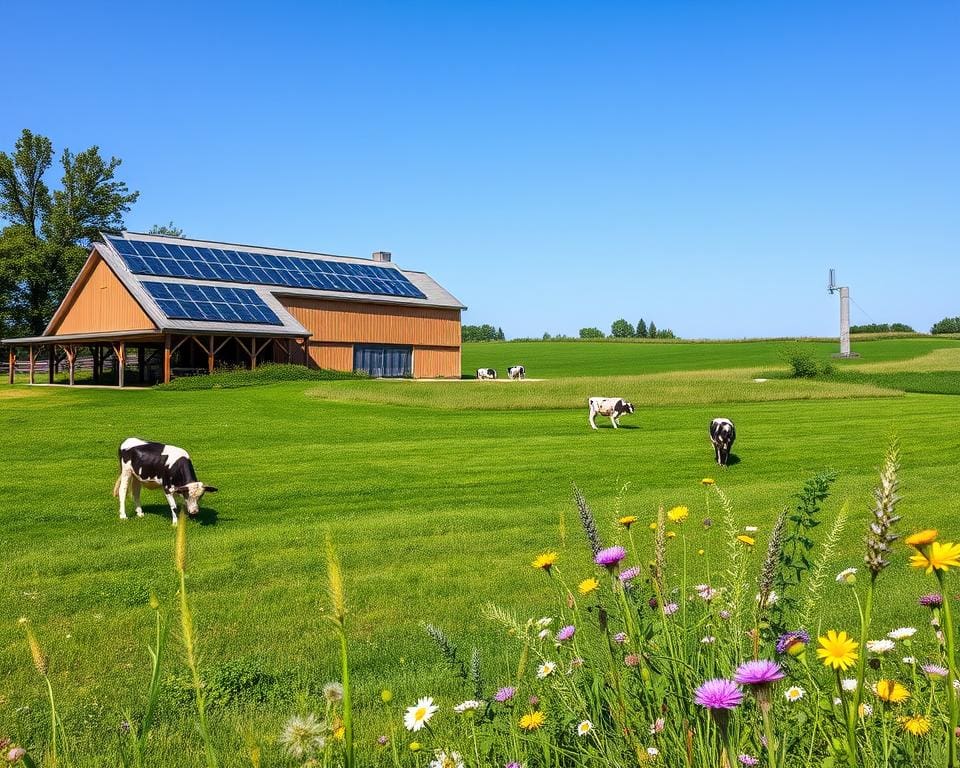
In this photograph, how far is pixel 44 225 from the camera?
62.7 meters

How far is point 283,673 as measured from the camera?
5.70 meters

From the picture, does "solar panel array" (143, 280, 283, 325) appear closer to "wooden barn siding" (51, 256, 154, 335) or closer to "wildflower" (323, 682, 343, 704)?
"wooden barn siding" (51, 256, 154, 335)

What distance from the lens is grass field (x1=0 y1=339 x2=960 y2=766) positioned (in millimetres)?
5570

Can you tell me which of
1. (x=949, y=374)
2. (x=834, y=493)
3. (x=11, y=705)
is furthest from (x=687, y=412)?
(x=949, y=374)

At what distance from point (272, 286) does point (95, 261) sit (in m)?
9.10

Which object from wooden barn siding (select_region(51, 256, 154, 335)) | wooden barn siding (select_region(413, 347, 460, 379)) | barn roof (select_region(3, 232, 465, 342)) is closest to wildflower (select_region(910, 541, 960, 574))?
barn roof (select_region(3, 232, 465, 342))

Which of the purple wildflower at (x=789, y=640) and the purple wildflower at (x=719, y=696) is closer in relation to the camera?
the purple wildflower at (x=719, y=696)

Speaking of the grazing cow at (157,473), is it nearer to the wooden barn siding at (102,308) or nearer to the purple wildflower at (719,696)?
the purple wildflower at (719,696)

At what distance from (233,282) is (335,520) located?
117ft

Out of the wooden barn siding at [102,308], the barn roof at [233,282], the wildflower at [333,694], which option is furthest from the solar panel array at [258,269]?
the wildflower at [333,694]

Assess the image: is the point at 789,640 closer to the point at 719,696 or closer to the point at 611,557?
the point at 611,557

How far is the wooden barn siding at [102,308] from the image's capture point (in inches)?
1612

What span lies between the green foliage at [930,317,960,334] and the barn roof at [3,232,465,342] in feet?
250

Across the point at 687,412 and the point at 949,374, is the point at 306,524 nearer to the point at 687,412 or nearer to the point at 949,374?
the point at 687,412
